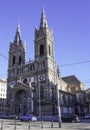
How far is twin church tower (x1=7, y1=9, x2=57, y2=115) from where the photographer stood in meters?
63.2

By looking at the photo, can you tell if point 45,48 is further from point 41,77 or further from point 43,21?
point 43,21

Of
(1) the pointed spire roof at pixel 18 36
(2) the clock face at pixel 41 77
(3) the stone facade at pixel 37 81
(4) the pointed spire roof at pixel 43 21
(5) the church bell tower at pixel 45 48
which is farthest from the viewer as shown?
(1) the pointed spire roof at pixel 18 36

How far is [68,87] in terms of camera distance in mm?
89312

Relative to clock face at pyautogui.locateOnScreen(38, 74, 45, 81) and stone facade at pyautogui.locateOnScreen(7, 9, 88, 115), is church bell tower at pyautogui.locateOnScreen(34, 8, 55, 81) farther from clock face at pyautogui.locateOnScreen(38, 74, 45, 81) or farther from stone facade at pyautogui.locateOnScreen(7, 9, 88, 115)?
clock face at pyautogui.locateOnScreen(38, 74, 45, 81)

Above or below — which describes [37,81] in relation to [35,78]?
below

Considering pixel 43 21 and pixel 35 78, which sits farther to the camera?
pixel 43 21

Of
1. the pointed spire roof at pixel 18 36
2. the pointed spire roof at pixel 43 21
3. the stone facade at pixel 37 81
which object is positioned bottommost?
the stone facade at pixel 37 81

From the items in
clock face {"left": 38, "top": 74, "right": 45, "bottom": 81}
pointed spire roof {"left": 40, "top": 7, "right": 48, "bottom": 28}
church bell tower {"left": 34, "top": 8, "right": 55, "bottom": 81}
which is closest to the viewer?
clock face {"left": 38, "top": 74, "right": 45, "bottom": 81}

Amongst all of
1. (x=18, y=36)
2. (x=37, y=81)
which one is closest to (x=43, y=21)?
(x=18, y=36)

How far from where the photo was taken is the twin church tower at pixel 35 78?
63.2 metres

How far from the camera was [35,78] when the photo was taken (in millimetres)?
68438

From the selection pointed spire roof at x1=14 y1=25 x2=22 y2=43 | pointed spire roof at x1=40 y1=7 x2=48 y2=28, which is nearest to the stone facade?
pointed spire roof at x1=40 y1=7 x2=48 y2=28

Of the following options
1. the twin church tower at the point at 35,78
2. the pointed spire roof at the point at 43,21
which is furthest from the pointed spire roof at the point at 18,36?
the pointed spire roof at the point at 43,21

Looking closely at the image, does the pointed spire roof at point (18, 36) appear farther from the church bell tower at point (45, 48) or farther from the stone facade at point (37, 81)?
the church bell tower at point (45, 48)
